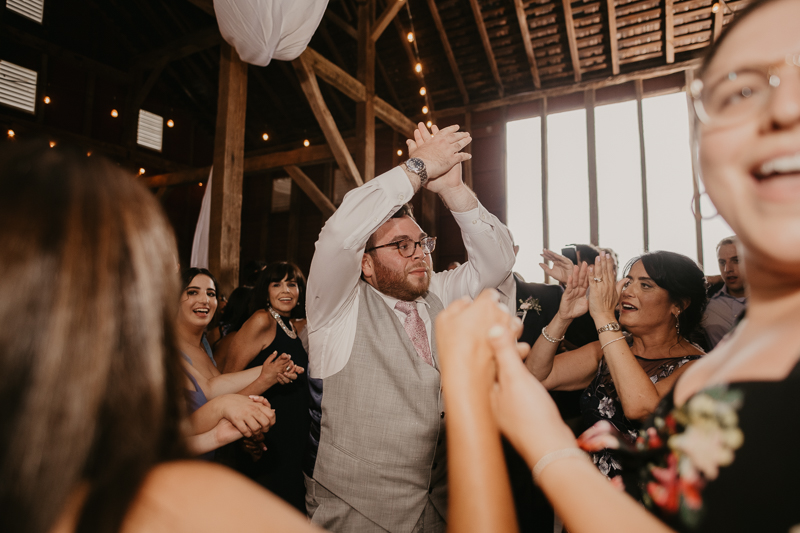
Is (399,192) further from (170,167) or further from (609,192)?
(170,167)

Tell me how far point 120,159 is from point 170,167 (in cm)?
110

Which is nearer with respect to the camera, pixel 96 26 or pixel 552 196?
pixel 552 196

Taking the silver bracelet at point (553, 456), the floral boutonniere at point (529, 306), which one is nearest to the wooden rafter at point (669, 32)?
the floral boutonniere at point (529, 306)

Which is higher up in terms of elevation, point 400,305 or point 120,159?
point 120,159

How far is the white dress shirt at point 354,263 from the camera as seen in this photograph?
1.49 metres

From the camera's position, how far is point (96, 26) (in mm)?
8867

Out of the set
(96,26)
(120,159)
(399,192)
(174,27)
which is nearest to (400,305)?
(399,192)

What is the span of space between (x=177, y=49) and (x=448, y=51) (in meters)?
5.18

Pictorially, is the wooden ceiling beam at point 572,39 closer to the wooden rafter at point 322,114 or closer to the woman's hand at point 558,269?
the wooden rafter at point 322,114

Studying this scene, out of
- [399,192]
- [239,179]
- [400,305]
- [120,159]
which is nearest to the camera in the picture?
[399,192]

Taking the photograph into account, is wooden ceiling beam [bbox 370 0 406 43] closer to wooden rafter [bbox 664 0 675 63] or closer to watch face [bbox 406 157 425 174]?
wooden rafter [bbox 664 0 675 63]

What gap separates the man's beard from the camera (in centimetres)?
179

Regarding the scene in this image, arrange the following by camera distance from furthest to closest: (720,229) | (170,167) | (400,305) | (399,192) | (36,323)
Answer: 1. (170,167)
2. (720,229)
3. (400,305)
4. (399,192)
5. (36,323)

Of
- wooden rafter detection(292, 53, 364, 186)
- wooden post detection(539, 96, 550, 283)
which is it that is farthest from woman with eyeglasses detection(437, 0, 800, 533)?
wooden post detection(539, 96, 550, 283)
